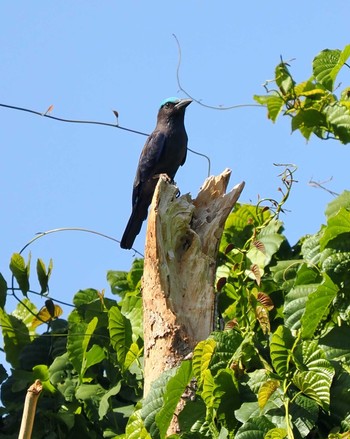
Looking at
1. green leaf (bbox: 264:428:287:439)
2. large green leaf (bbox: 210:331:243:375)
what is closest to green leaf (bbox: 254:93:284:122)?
large green leaf (bbox: 210:331:243:375)

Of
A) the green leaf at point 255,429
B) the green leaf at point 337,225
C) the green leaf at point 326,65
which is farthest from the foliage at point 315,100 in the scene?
the green leaf at point 255,429

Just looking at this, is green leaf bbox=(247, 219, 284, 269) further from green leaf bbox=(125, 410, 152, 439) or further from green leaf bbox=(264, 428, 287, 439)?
green leaf bbox=(264, 428, 287, 439)

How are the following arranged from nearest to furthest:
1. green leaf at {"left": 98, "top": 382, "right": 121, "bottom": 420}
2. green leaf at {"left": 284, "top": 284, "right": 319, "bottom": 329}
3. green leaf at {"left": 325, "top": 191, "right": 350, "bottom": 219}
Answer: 1. green leaf at {"left": 284, "top": 284, "right": 319, "bottom": 329}
2. green leaf at {"left": 325, "top": 191, "right": 350, "bottom": 219}
3. green leaf at {"left": 98, "top": 382, "right": 121, "bottom": 420}

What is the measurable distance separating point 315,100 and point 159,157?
1993 mm

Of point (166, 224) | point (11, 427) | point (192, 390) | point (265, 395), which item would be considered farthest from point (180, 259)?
point (11, 427)

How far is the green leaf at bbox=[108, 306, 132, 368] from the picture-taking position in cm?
460

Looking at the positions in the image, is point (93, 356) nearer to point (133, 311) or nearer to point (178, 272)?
point (133, 311)

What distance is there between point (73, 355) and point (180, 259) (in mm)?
836

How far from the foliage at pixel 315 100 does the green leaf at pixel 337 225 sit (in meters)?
1.04

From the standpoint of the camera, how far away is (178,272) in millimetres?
4223

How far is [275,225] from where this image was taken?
4.94 m

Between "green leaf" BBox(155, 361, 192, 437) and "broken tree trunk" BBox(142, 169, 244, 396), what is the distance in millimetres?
317

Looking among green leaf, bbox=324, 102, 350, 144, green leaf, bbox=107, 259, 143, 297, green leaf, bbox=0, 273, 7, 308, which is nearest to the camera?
green leaf, bbox=324, 102, 350, 144

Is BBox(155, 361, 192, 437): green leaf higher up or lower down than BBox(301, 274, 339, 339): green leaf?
lower down
